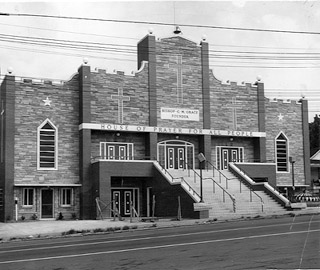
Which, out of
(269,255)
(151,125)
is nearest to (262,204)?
(151,125)

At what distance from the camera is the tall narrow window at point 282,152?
42531 mm

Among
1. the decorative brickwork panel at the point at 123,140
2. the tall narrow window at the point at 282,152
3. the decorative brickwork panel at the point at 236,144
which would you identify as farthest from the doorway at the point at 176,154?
the tall narrow window at the point at 282,152

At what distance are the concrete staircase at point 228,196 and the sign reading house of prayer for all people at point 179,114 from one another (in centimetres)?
407

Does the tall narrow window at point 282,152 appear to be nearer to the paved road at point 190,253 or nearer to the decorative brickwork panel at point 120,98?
the decorative brickwork panel at point 120,98

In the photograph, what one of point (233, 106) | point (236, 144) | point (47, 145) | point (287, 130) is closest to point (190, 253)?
point (47, 145)

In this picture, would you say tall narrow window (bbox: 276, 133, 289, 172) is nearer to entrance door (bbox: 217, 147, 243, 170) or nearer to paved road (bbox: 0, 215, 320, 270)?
entrance door (bbox: 217, 147, 243, 170)

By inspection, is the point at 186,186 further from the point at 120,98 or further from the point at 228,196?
the point at 120,98

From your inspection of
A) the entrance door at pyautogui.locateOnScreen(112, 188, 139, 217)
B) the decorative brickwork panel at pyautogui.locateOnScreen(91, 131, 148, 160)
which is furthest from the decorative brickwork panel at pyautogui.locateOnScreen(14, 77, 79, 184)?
A: the entrance door at pyautogui.locateOnScreen(112, 188, 139, 217)

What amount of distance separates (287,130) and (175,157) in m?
10.1

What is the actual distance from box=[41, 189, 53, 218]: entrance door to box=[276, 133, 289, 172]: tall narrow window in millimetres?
18027

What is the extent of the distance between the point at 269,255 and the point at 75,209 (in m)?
24.6

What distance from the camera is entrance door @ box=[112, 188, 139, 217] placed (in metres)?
36.5

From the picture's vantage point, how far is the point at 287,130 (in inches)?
1699

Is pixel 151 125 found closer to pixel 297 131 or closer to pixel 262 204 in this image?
pixel 262 204
